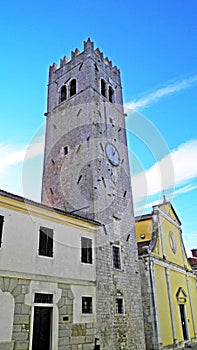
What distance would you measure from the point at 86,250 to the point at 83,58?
15466mm

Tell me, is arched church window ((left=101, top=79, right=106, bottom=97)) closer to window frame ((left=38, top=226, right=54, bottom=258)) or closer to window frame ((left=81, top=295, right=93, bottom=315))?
window frame ((left=38, top=226, right=54, bottom=258))

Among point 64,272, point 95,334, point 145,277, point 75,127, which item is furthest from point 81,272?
point 75,127

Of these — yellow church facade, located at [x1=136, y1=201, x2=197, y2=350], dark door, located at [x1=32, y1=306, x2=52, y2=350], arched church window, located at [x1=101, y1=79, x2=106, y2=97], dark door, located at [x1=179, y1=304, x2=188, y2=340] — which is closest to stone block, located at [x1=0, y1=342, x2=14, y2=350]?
dark door, located at [x1=32, y1=306, x2=52, y2=350]

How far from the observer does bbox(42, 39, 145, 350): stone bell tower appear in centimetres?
1552

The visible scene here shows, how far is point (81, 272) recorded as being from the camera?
551 inches

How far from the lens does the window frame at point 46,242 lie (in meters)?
12.5

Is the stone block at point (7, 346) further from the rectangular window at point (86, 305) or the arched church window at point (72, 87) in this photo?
the arched church window at point (72, 87)

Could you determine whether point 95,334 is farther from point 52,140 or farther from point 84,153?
point 52,140

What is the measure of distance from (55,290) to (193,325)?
16692 millimetres

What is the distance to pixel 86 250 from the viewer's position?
1481 centimetres

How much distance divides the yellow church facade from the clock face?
5.85 meters

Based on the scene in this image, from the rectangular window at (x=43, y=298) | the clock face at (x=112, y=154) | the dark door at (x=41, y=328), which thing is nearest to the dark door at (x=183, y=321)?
the clock face at (x=112, y=154)

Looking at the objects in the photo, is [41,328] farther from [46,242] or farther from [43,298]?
[46,242]

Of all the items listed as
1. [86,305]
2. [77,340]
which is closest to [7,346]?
[77,340]
